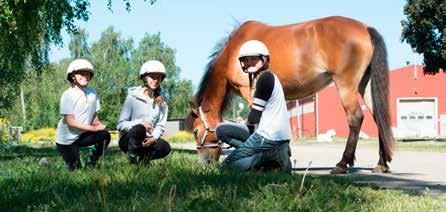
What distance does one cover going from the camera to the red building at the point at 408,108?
56625 millimetres

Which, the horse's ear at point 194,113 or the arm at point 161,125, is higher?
the horse's ear at point 194,113

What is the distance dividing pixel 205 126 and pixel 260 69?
330cm

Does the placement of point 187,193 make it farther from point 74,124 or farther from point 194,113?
point 194,113

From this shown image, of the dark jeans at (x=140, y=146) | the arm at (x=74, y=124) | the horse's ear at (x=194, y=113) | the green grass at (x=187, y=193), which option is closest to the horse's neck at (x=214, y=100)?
the horse's ear at (x=194, y=113)

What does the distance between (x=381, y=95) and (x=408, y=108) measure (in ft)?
165

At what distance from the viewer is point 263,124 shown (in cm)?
712

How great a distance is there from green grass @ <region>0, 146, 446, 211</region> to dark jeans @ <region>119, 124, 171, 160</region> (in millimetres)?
986

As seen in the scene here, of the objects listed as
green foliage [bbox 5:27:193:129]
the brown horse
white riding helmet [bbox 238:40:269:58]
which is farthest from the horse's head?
green foliage [bbox 5:27:193:129]

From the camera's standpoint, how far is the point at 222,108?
1095 centimetres

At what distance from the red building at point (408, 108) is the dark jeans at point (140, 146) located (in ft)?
161

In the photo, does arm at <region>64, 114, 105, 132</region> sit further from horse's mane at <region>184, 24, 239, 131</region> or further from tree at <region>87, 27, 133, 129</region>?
tree at <region>87, 27, 133, 129</region>

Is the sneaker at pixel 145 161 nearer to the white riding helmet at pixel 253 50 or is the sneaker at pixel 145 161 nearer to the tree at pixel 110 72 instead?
the white riding helmet at pixel 253 50

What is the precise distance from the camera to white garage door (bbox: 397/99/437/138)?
185 feet

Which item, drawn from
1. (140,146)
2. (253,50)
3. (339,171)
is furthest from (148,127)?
(339,171)
